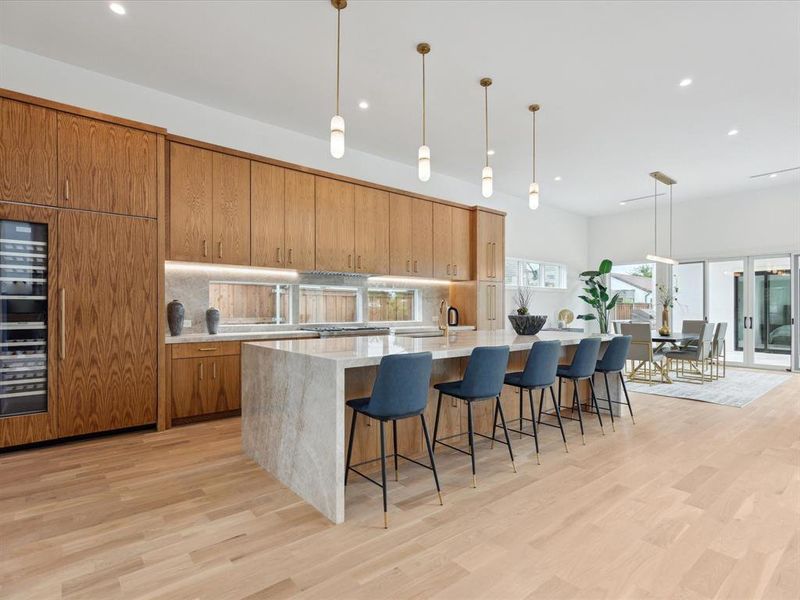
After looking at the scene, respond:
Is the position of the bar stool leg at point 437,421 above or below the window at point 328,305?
below

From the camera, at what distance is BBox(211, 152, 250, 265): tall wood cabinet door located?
4461 mm

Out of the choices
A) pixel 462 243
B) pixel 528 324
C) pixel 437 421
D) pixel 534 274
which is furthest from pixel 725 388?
pixel 437 421

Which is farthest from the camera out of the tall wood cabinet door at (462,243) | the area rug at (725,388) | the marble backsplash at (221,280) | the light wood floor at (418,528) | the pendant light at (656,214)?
the pendant light at (656,214)

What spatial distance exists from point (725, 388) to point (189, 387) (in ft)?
22.7

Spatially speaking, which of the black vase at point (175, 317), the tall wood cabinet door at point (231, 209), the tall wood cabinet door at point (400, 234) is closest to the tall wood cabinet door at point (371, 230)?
the tall wood cabinet door at point (400, 234)

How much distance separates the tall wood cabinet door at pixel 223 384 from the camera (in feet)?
14.1

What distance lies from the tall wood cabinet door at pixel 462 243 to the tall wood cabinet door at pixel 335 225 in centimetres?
191

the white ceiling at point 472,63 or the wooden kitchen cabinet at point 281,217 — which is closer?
the white ceiling at point 472,63

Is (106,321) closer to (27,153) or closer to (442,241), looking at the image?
(27,153)

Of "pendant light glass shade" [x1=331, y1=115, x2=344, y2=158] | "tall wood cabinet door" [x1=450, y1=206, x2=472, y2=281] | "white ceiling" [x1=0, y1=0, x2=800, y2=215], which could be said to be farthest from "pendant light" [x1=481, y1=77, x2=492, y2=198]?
"tall wood cabinet door" [x1=450, y1=206, x2=472, y2=281]

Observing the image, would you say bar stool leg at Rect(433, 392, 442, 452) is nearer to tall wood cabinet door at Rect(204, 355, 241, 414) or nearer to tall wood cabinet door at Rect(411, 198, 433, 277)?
tall wood cabinet door at Rect(204, 355, 241, 414)

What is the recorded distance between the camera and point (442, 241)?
660cm

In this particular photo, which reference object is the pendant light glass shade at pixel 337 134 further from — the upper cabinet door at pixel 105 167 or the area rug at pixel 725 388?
the area rug at pixel 725 388

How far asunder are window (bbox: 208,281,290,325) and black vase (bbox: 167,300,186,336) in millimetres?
461
